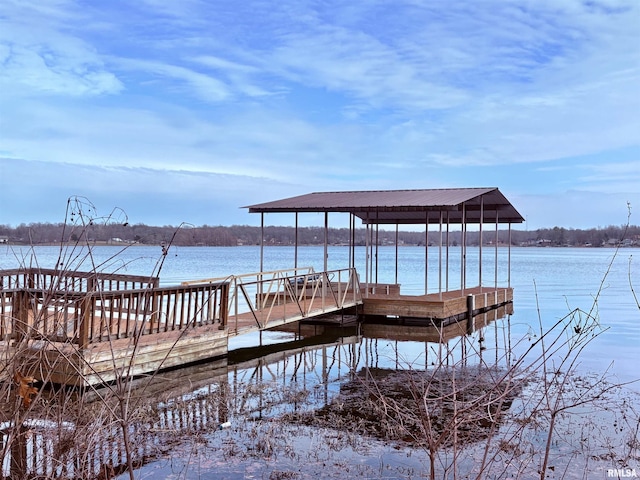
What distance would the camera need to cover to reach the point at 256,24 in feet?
45.7

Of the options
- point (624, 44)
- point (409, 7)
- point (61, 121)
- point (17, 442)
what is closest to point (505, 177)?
point (624, 44)

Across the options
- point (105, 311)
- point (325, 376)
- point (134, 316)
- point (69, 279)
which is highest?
point (69, 279)

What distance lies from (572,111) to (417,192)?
8.47 metres

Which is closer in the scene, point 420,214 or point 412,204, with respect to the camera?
point 412,204

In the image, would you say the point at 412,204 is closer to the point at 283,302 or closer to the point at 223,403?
the point at 283,302

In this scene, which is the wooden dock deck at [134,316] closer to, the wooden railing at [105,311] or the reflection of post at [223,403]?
the wooden railing at [105,311]

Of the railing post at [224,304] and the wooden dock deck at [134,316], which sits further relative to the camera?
the railing post at [224,304]

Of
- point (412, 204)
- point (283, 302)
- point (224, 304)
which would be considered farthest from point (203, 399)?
point (412, 204)

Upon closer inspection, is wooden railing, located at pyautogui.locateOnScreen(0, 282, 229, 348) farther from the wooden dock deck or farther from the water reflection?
the water reflection

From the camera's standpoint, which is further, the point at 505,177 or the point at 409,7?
the point at 505,177

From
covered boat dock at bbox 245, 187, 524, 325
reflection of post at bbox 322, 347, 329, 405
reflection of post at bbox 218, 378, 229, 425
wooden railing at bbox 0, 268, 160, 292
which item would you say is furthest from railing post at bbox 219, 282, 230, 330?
covered boat dock at bbox 245, 187, 524, 325

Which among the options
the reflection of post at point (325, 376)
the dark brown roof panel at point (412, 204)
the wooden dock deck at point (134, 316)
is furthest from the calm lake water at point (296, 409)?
the dark brown roof panel at point (412, 204)

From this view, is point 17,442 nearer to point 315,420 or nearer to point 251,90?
point 315,420

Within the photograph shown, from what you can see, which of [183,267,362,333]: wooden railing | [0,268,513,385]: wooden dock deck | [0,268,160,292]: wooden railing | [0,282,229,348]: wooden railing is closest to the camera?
[0,268,160,292]: wooden railing
